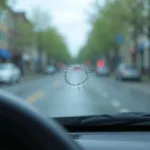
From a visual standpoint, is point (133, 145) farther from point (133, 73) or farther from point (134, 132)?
point (133, 73)

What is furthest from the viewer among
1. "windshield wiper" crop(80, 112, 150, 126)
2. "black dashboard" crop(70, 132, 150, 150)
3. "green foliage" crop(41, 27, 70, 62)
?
"green foliage" crop(41, 27, 70, 62)

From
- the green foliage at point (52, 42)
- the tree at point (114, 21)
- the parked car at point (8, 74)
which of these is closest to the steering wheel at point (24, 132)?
the tree at point (114, 21)

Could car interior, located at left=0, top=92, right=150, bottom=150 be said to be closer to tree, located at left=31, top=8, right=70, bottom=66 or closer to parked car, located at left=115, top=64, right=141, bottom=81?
parked car, located at left=115, top=64, right=141, bottom=81

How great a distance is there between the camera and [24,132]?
1.38 meters

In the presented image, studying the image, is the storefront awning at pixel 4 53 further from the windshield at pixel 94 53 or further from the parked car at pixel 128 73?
the parked car at pixel 128 73

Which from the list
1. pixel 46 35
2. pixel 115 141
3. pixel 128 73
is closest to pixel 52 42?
pixel 46 35

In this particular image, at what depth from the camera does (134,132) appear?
3.28 metres

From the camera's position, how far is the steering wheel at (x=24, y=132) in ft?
4.45

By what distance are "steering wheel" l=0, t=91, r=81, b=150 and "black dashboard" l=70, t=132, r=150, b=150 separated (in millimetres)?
1095

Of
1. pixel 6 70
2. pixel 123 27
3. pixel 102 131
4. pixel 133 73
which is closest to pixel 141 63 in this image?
pixel 123 27

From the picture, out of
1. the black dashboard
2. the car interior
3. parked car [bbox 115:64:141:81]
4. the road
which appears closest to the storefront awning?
parked car [bbox 115:64:141:81]

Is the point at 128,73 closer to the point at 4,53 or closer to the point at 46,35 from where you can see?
the point at 4,53

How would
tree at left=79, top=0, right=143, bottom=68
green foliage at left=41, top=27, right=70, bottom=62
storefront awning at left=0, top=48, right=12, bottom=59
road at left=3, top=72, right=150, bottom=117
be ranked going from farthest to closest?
1. green foliage at left=41, top=27, right=70, bottom=62
2. storefront awning at left=0, top=48, right=12, bottom=59
3. tree at left=79, top=0, right=143, bottom=68
4. road at left=3, top=72, right=150, bottom=117

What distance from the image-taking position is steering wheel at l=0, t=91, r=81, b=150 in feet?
4.45
